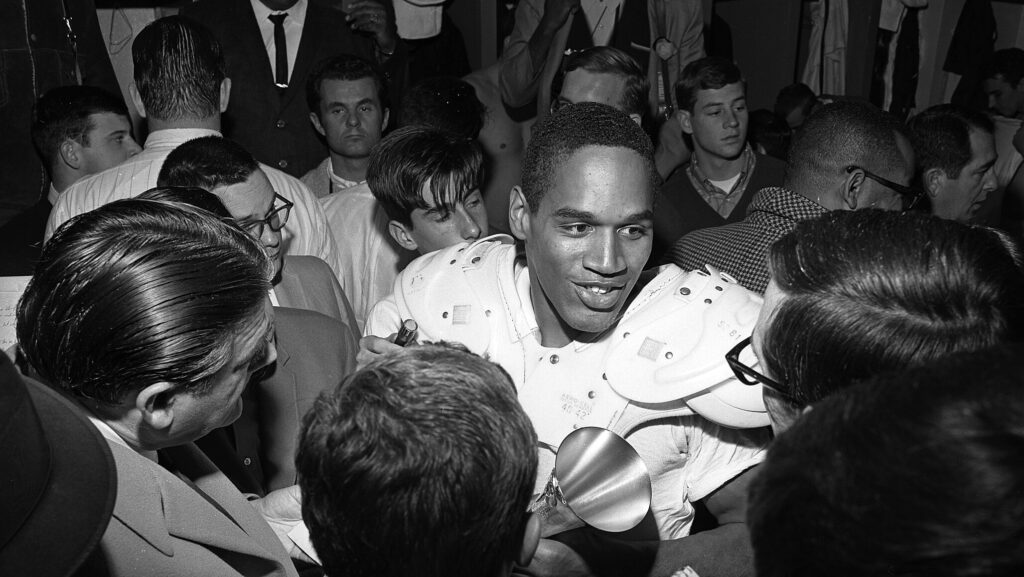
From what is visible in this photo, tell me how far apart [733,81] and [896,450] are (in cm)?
386

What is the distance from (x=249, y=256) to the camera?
149 cm

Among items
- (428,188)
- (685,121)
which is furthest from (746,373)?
(685,121)

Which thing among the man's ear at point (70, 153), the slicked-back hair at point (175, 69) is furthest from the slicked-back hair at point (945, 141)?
the man's ear at point (70, 153)

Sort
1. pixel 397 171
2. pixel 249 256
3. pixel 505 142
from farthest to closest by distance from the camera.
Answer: pixel 505 142, pixel 397 171, pixel 249 256

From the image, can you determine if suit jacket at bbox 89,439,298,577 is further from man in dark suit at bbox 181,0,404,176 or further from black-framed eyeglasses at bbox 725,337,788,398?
man in dark suit at bbox 181,0,404,176

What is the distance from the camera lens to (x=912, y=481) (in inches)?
27.5

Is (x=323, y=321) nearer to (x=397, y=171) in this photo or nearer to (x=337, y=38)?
(x=397, y=171)

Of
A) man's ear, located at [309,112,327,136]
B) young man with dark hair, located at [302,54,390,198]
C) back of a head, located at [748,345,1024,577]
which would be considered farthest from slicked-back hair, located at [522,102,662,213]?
man's ear, located at [309,112,327,136]

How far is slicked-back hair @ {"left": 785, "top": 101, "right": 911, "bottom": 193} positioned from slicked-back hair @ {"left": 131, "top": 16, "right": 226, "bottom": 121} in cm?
247

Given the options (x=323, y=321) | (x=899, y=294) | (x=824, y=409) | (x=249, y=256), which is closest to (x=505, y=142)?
(x=323, y=321)

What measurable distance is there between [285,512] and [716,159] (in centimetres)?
317

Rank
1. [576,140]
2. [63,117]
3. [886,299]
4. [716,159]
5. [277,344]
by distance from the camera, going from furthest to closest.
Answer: [716,159] < [63,117] < [277,344] < [576,140] < [886,299]

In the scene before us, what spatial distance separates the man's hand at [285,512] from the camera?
6.05ft

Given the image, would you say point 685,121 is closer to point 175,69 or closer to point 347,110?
point 347,110
